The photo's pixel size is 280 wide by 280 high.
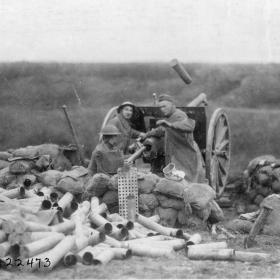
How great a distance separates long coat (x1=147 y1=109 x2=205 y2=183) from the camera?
962cm

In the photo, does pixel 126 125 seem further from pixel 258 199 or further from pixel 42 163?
pixel 258 199

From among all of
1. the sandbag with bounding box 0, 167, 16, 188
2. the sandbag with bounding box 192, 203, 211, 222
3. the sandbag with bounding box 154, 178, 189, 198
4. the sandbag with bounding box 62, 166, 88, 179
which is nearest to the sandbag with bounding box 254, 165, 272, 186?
the sandbag with bounding box 192, 203, 211, 222

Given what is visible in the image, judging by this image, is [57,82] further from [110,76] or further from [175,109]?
[175,109]

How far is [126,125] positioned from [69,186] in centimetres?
259

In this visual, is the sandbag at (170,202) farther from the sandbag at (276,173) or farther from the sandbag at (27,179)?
the sandbag at (276,173)

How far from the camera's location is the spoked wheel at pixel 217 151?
10.4m

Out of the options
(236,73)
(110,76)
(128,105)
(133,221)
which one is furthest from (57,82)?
(133,221)

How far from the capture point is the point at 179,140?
32.0 ft

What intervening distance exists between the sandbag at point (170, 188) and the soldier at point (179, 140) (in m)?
1.56

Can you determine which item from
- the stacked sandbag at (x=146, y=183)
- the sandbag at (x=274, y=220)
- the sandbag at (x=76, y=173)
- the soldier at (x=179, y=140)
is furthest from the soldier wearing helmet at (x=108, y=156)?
the sandbag at (x=274, y=220)

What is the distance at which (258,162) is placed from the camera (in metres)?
12.3

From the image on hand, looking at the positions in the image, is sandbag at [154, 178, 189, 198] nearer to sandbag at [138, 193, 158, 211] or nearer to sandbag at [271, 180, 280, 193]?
sandbag at [138, 193, 158, 211]

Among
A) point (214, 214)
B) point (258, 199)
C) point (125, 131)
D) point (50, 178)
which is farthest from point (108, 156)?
point (258, 199)

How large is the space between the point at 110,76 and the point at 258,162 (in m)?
4.89
